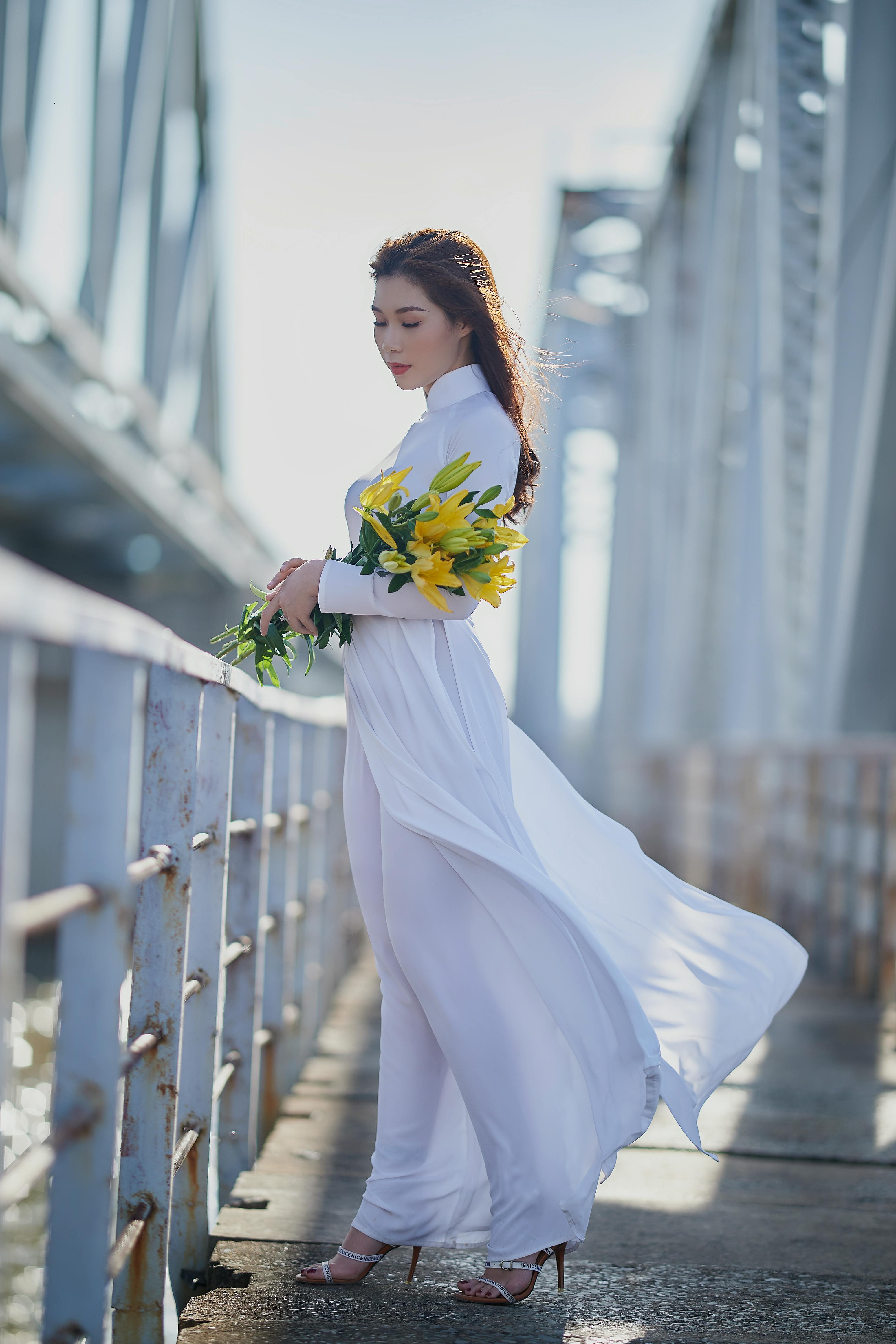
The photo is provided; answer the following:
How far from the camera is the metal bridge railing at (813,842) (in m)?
5.10

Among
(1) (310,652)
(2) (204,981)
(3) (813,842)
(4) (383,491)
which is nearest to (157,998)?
(2) (204,981)

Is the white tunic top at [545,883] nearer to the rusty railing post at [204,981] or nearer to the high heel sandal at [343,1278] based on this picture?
the high heel sandal at [343,1278]

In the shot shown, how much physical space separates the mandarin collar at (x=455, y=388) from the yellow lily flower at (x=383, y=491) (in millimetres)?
180

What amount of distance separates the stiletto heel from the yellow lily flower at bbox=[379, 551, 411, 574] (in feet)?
3.44

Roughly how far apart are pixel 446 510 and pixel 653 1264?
1345 millimetres

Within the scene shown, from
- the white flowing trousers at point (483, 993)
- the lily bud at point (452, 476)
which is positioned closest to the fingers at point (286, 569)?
the white flowing trousers at point (483, 993)

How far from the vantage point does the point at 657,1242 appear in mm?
2408

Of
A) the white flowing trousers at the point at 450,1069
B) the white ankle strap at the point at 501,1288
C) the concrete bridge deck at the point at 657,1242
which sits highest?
the white flowing trousers at the point at 450,1069

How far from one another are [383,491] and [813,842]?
186 inches

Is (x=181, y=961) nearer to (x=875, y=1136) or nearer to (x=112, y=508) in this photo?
(x=875, y=1136)

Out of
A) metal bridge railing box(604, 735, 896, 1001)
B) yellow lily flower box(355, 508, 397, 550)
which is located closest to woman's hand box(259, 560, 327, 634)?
yellow lily flower box(355, 508, 397, 550)

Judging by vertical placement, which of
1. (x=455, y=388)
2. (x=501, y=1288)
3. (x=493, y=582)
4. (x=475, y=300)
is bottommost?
(x=501, y=1288)

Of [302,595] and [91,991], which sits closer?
[91,991]

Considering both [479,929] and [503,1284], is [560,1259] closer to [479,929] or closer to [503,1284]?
[503,1284]
